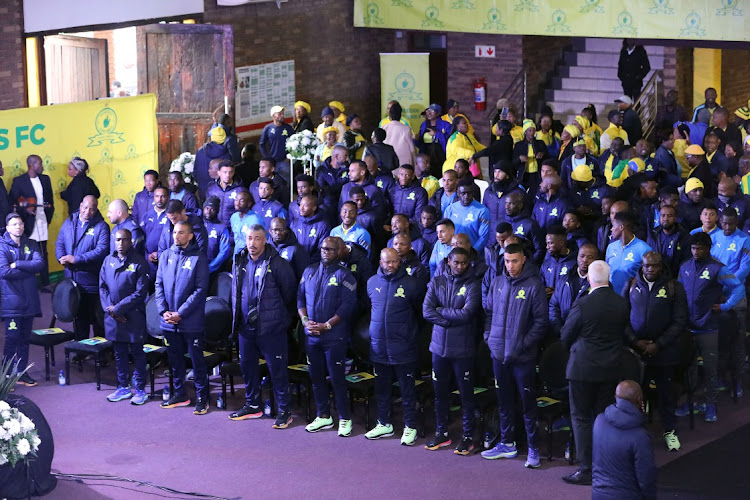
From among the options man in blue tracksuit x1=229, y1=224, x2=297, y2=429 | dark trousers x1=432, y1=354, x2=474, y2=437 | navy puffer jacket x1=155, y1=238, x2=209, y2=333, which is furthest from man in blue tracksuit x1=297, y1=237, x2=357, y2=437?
navy puffer jacket x1=155, y1=238, x2=209, y2=333

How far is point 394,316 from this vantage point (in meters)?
11.3

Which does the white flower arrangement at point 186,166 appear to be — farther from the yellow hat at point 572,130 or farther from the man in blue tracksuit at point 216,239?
the yellow hat at point 572,130

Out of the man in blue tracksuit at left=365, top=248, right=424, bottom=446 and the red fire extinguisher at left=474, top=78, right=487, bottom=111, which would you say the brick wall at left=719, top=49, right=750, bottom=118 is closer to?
the red fire extinguisher at left=474, top=78, right=487, bottom=111

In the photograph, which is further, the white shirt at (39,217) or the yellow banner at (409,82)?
the yellow banner at (409,82)

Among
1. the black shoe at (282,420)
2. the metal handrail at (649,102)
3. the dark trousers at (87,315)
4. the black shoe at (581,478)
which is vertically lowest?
the black shoe at (581,478)

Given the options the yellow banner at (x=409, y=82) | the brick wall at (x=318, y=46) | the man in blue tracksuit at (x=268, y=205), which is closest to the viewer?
the man in blue tracksuit at (x=268, y=205)

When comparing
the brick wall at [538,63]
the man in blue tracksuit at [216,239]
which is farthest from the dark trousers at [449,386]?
the brick wall at [538,63]

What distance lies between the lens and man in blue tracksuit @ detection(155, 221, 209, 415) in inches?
480

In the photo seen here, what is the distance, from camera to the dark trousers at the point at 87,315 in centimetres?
1372

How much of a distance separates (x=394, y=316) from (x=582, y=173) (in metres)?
4.42

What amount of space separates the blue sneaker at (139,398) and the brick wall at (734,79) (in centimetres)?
1515

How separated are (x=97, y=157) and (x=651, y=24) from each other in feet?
26.8

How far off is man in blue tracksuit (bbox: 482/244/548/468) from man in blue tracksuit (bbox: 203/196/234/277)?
3.75m

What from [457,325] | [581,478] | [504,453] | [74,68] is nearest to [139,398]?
[457,325]
